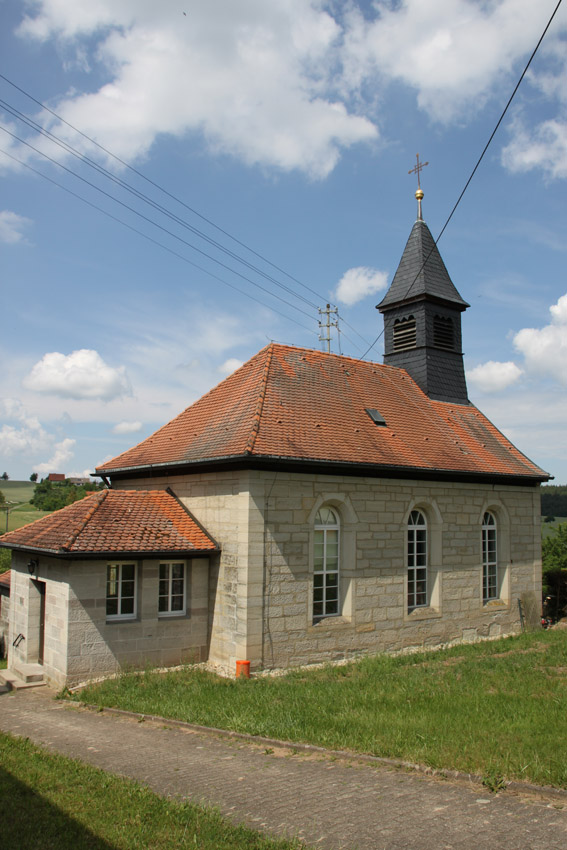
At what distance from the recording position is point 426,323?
20.7m

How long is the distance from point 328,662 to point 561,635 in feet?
22.0

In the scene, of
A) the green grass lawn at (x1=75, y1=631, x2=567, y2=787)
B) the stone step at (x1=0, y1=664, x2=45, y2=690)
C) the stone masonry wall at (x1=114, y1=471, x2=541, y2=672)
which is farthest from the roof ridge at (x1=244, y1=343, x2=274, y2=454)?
the stone step at (x1=0, y1=664, x2=45, y2=690)

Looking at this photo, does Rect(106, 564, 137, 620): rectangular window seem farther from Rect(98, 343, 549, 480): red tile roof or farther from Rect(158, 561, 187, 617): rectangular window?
Rect(98, 343, 549, 480): red tile roof

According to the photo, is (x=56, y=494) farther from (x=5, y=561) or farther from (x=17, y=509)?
(x=5, y=561)

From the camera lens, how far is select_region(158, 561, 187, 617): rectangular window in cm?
1327

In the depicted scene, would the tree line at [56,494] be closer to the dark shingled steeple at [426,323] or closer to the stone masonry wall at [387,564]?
the dark shingled steeple at [426,323]

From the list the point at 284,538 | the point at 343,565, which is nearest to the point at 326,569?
the point at 343,565

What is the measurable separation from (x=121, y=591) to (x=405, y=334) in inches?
501

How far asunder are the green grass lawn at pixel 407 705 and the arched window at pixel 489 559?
12.7 ft

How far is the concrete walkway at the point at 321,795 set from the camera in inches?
214

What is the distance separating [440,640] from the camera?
16016 mm

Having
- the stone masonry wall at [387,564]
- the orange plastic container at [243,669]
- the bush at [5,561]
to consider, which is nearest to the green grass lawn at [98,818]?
the orange plastic container at [243,669]

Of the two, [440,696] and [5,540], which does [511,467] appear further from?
[5,540]

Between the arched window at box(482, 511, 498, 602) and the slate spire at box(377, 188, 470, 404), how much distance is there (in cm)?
417
